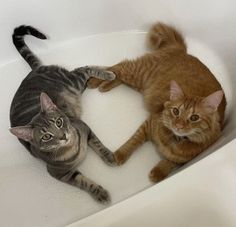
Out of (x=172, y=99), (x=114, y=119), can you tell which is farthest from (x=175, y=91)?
(x=114, y=119)

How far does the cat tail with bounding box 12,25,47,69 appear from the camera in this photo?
169cm

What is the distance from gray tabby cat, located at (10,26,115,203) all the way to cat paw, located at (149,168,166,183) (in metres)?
0.18

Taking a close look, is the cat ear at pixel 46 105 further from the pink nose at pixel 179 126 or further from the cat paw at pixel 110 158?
the pink nose at pixel 179 126

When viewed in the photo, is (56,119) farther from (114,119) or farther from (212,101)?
(212,101)

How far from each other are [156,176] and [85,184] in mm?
291

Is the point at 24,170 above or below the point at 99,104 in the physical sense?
below

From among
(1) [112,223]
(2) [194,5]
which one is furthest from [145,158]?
(2) [194,5]

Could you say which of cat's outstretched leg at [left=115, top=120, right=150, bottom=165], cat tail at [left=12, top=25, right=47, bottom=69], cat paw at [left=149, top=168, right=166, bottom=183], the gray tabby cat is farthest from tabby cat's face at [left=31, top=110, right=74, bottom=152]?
cat tail at [left=12, top=25, right=47, bottom=69]

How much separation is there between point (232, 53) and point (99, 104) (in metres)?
0.66

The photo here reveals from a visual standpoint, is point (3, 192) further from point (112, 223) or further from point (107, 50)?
point (107, 50)

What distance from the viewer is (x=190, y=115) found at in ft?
4.26

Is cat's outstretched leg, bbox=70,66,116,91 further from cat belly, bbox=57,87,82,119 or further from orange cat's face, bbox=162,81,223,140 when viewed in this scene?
orange cat's face, bbox=162,81,223,140

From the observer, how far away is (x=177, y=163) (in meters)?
1.46

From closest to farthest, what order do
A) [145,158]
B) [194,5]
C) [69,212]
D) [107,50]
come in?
[69,212], [145,158], [194,5], [107,50]
